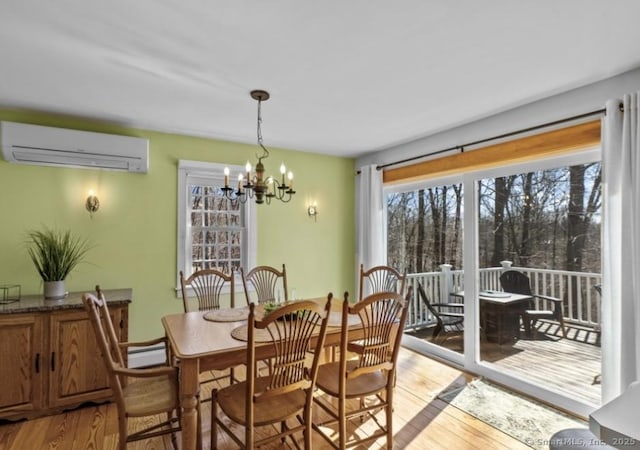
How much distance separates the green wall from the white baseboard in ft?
0.51

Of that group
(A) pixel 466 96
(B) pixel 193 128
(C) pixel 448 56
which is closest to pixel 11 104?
(B) pixel 193 128

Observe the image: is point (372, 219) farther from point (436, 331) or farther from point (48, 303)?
point (48, 303)

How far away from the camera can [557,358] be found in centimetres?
306

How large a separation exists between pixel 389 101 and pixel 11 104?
3295 millimetres

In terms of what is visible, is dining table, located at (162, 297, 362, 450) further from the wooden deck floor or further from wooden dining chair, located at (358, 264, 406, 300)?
the wooden deck floor

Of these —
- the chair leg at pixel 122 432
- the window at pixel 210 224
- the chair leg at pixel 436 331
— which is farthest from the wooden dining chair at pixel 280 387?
the chair leg at pixel 436 331

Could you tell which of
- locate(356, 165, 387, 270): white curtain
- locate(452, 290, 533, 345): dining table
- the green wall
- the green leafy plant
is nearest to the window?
the green wall

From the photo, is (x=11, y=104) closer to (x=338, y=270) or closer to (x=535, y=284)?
(x=338, y=270)

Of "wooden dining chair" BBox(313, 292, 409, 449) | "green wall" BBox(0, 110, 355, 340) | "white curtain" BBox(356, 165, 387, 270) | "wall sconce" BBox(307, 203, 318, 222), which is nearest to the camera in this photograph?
"wooden dining chair" BBox(313, 292, 409, 449)

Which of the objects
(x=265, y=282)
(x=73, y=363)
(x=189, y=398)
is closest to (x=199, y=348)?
(x=189, y=398)

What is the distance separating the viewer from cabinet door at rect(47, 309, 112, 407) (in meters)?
2.77

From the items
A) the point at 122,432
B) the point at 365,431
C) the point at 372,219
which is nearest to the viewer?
the point at 122,432

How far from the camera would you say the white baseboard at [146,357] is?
12.1 ft

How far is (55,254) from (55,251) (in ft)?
0.09
